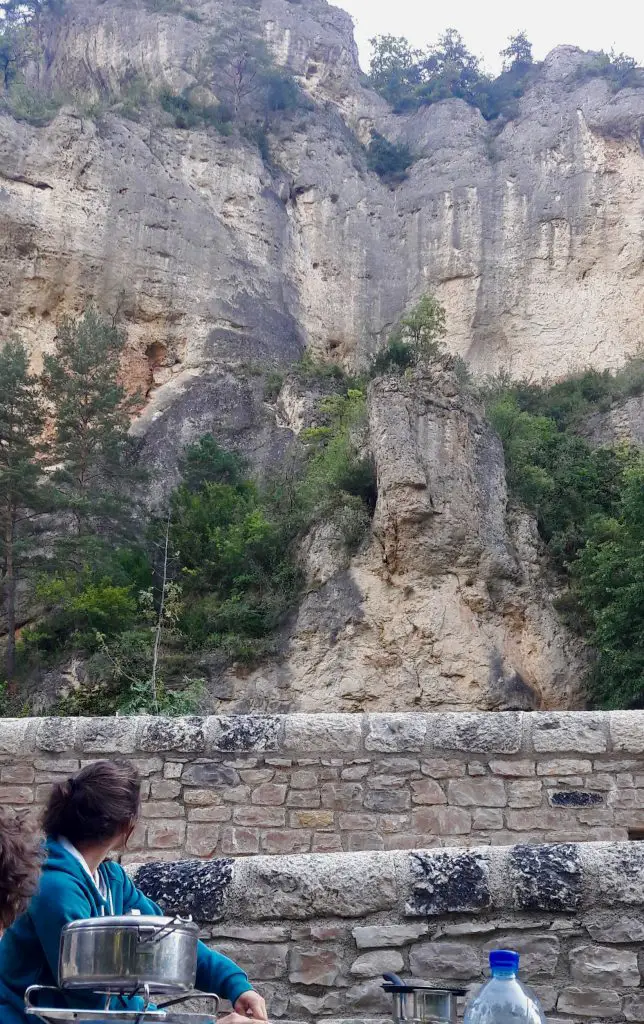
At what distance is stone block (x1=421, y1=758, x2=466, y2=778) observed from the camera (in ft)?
20.4

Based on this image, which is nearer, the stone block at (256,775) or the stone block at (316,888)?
the stone block at (316,888)

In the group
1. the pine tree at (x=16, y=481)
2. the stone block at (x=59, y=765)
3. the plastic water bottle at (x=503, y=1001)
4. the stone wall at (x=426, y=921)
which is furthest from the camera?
the pine tree at (x=16, y=481)

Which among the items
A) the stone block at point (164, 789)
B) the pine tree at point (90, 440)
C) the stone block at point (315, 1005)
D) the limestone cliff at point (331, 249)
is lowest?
the stone block at point (315, 1005)

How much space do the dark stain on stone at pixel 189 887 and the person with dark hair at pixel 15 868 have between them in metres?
1.46

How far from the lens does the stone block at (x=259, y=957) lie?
12.3ft

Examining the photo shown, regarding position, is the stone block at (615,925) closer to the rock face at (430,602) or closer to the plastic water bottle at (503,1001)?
the plastic water bottle at (503,1001)

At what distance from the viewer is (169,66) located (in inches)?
1398

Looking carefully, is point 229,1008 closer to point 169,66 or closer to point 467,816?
point 467,816

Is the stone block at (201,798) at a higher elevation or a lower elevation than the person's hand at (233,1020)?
higher

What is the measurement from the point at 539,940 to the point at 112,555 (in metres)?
17.7

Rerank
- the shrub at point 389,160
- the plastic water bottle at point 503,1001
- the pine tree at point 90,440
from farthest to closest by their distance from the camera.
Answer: the shrub at point 389,160
the pine tree at point 90,440
the plastic water bottle at point 503,1001

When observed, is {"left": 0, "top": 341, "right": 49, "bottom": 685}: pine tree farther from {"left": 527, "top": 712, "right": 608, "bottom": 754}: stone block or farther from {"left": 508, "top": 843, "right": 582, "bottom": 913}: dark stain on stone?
{"left": 508, "top": 843, "right": 582, "bottom": 913}: dark stain on stone

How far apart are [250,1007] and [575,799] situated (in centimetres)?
371

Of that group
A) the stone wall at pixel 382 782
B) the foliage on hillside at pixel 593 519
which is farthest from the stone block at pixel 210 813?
the foliage on hillside at pixel 593 519
